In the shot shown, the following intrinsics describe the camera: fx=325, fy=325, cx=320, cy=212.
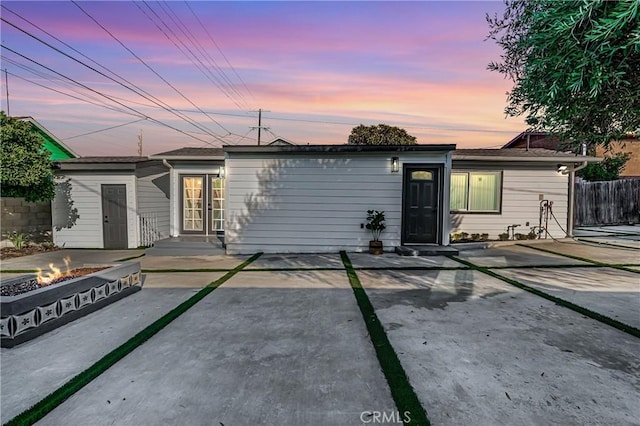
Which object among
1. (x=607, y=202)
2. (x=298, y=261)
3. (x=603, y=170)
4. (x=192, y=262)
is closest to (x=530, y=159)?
(x=298, y=261)

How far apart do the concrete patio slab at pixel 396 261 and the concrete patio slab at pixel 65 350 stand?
13.2 ft

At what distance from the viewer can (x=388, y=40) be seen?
8273 mm

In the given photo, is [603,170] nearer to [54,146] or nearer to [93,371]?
[93,371]

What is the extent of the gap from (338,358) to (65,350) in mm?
2640

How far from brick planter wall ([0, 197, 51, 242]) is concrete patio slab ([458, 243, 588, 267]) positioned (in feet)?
41.6

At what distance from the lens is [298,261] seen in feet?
25.1

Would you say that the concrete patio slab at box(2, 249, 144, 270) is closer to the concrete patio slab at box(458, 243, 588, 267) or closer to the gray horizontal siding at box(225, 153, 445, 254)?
the gray horizontal siding at box(225, 153, 445, 254)

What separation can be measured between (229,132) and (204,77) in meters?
13.2

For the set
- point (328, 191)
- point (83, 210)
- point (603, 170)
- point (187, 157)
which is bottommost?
point (83, 210)

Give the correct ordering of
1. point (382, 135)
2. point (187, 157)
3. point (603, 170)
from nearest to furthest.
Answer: point (187, 157), point (603, 170), point (382, 135)

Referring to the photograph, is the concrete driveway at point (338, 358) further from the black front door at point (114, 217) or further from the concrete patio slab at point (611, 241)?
the black front door at point (114, 217)

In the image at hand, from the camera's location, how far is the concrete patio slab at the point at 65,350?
8.04 ft

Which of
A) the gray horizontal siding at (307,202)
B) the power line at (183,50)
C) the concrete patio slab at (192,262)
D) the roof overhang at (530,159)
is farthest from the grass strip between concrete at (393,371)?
the power line at (183,50)

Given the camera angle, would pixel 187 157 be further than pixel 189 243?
Yes
